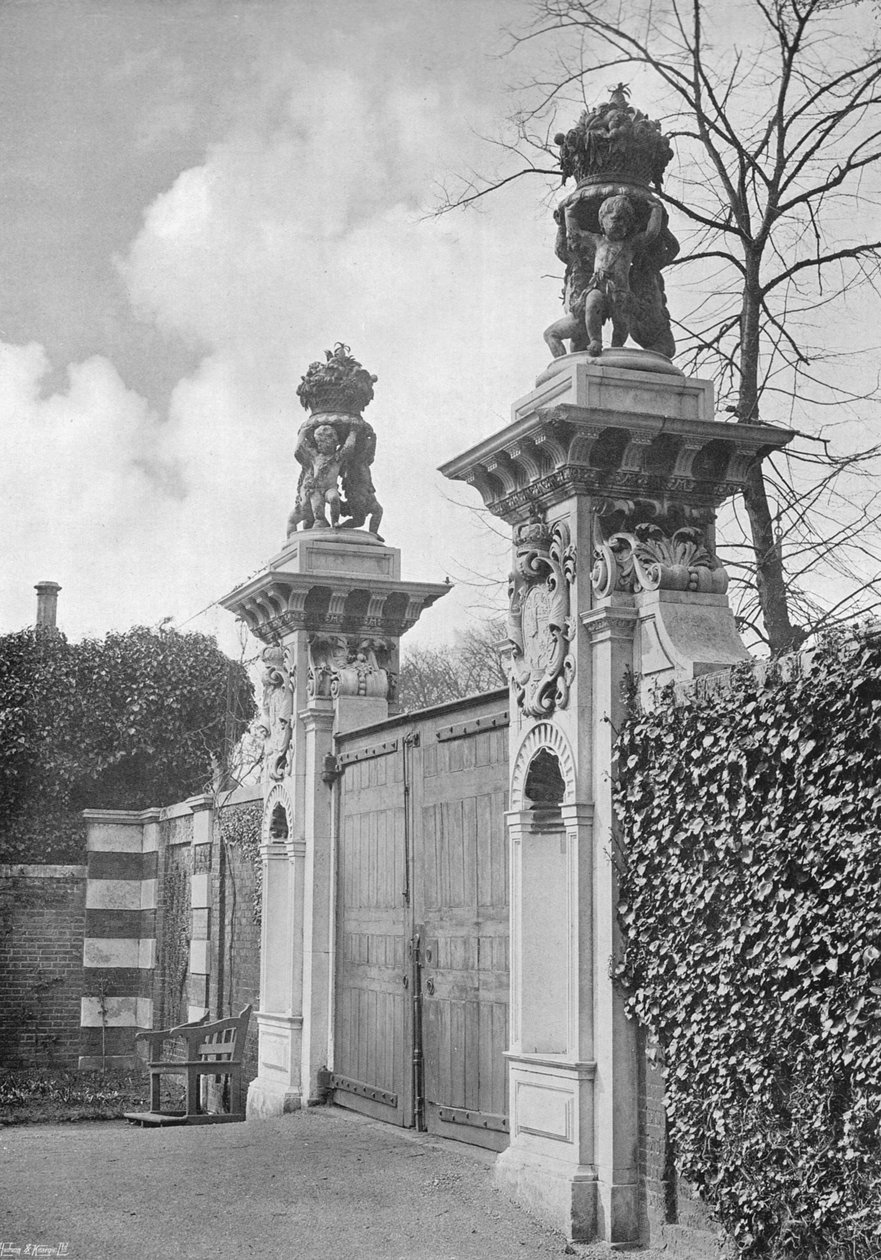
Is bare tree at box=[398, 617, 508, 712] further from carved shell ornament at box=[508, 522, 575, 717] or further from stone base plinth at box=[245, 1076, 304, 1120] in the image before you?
carved shell ornament at box=[508, 522, 575, 717]

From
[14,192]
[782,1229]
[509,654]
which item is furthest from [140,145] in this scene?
[782,1229]

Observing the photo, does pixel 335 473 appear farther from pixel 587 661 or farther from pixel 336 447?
pixel 587 661

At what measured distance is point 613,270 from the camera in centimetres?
780

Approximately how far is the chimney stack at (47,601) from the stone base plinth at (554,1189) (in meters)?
15.9

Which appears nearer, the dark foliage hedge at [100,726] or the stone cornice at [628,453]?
the stone cornice at [628,453]

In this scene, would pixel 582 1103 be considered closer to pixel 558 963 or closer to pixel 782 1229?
pixel 558 963

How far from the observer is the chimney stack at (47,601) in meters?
22.3

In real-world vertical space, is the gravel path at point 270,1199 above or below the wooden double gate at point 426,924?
below

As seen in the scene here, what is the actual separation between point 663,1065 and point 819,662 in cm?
216

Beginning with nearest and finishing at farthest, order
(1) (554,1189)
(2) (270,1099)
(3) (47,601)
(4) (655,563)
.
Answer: (1) (554,1189)
(4) (655,563)
(2) (270,1099)
(3) (47,601)

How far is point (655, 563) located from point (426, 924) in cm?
330

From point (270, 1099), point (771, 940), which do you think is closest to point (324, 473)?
point (270, 1099)

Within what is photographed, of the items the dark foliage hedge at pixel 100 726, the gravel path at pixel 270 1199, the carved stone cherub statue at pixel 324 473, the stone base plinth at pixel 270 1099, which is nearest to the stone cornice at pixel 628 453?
the gravel path at pixel 270 1199

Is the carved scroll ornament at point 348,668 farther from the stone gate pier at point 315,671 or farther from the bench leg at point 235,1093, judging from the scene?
the bench leg at point 235,1093
